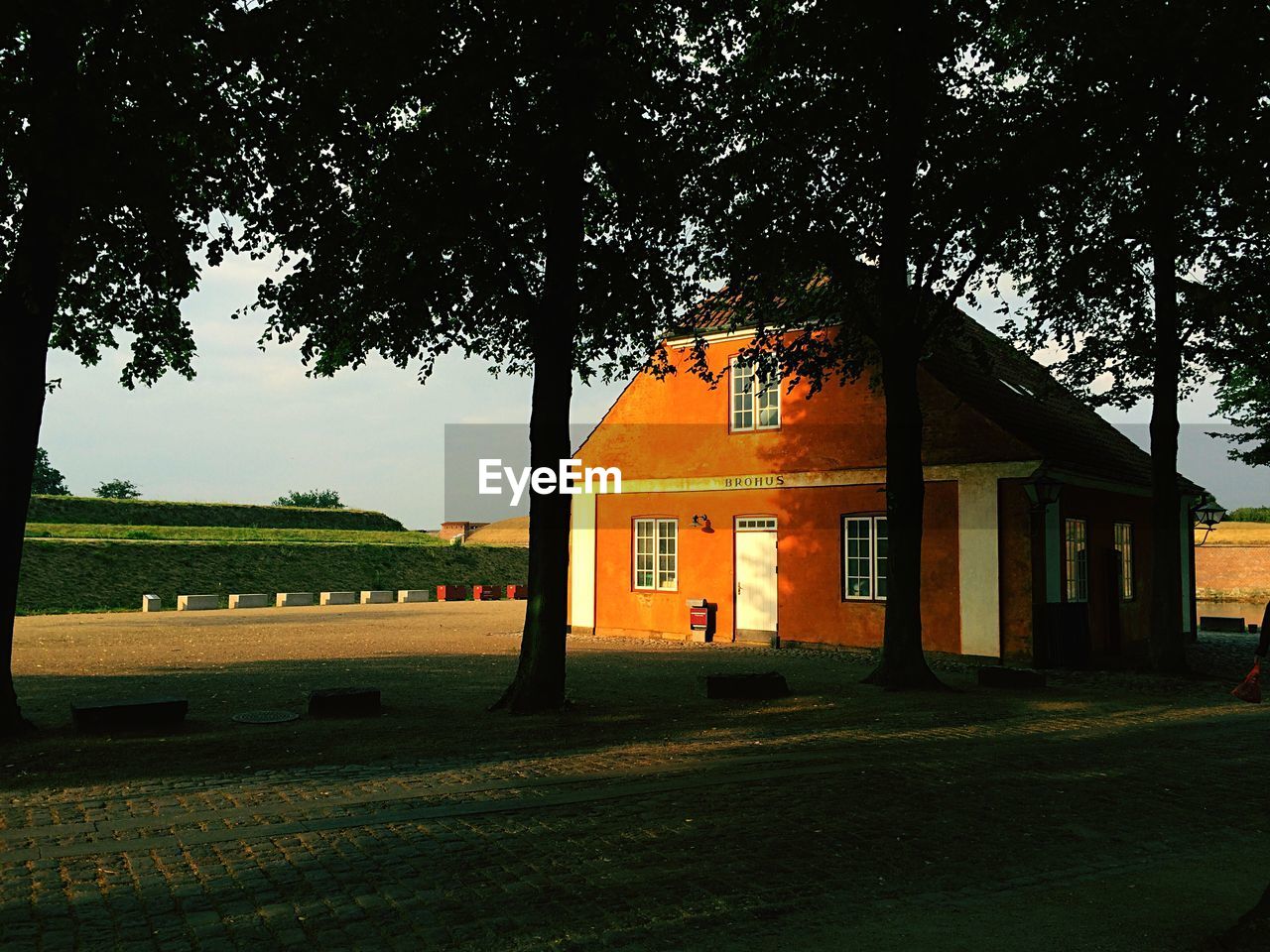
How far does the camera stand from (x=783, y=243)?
47.7 ft

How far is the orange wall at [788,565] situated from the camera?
19641mm

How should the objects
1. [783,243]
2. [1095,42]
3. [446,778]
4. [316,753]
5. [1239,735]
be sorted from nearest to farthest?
[446,778] < [316,753] < [1239,735] < [1095,42] < [783,243]

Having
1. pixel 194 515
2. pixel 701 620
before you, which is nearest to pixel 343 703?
pixel 701 620

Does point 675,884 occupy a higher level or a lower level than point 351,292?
lower

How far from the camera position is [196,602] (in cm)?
3450

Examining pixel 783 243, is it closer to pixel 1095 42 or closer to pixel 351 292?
pixel 1095 42

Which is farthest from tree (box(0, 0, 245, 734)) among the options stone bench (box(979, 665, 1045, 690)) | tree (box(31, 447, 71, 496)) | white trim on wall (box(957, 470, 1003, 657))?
tree (box(31, 447, 71, 496))

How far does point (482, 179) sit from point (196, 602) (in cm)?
2685

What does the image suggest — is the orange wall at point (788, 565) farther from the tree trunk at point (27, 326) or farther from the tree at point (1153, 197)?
the tree trunk at point (27, 326)

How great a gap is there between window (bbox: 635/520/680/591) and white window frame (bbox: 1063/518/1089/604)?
824 centimetres

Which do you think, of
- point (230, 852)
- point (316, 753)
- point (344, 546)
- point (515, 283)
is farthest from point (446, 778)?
point (344, 546)

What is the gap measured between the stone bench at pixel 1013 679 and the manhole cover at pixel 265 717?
9880 mm

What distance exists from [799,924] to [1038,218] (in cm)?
1286

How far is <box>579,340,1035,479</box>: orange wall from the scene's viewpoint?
1967 cm
